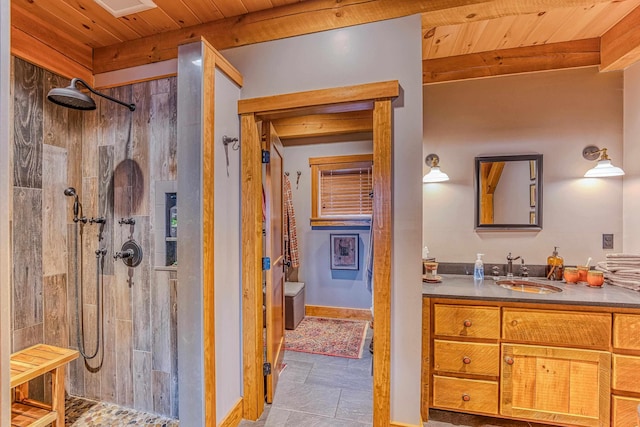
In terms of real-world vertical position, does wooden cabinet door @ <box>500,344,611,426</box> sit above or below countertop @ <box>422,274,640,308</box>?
below

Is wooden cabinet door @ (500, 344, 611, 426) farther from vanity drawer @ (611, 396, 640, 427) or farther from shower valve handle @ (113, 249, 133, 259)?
shower valve handle @ (113, 249, 133, 259)

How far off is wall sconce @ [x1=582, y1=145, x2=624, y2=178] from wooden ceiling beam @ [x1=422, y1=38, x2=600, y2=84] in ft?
2.32

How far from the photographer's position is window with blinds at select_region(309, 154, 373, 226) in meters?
3.84

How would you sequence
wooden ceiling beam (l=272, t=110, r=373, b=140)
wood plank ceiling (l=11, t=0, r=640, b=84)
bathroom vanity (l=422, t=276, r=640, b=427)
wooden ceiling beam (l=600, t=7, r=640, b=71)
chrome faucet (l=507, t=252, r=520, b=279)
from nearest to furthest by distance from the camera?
bathroom vanity (l=422, t=276, r=640, b=427) → wood plank ceiling (l=11, t=0, r=640, b=84) → wooden ceiling beam (l=600, t=7, r=640, b=71) → chrome faucet (l=507, t=252, r=520, b=279) → wooden ceiling beam (l=272, t=110, r=373, b=140)

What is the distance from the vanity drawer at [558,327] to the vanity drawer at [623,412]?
1.04ft

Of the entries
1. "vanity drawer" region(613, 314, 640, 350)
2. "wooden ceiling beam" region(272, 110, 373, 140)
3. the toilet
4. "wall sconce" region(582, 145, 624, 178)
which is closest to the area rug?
the toilet

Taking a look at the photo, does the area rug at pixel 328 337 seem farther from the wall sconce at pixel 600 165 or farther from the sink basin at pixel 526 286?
the wall sconce at pixel 600 165

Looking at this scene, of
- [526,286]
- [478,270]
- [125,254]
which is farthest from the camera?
[478,270]

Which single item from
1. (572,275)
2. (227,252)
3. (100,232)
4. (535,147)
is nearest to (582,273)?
(572,275)

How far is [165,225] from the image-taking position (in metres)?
2.10

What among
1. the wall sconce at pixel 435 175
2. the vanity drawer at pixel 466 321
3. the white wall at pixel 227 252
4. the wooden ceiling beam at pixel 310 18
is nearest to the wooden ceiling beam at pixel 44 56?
the wooden ceiling beam at pixel 310 18

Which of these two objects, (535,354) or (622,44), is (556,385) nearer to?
(535,354)

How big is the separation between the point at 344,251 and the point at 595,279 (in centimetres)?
248

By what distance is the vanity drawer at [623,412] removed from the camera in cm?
169
